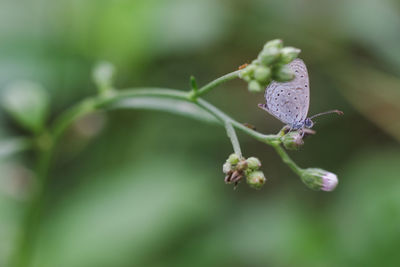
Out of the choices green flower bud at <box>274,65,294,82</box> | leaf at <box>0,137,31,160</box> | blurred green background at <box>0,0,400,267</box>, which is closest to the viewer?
green flower bud at <box>274,65,294,82</box>

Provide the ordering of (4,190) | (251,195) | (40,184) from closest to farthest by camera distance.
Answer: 1. (40,184)
2. (4,190)
3. (251,195)

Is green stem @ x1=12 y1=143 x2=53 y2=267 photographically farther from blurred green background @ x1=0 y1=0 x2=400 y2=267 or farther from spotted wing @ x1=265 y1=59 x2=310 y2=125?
spotted wing @ x1=265 y1=59 x2=310 y2=125

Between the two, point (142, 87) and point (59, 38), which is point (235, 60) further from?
point (59, 38)

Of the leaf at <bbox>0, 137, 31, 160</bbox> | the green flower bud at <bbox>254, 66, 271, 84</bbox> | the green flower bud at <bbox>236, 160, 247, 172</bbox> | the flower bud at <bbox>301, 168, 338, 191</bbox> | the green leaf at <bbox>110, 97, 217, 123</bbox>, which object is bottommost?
the flower bud at <bbox>301, 168, 338, 191</bbox>

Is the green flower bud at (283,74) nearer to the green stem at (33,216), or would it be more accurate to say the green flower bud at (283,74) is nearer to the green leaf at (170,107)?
the green leaf at (170,107)

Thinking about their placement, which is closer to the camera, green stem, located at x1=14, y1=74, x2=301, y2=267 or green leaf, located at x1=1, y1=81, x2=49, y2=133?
green stem, located at x1=14, y1=74, x2=301, y2=267

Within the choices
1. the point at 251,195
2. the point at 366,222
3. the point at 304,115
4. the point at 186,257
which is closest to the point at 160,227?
Answer: the point at 186,257

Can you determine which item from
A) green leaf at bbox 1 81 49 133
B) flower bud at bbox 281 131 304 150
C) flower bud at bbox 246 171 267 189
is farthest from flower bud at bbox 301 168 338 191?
green leaf at bbox 1 81 49 133
